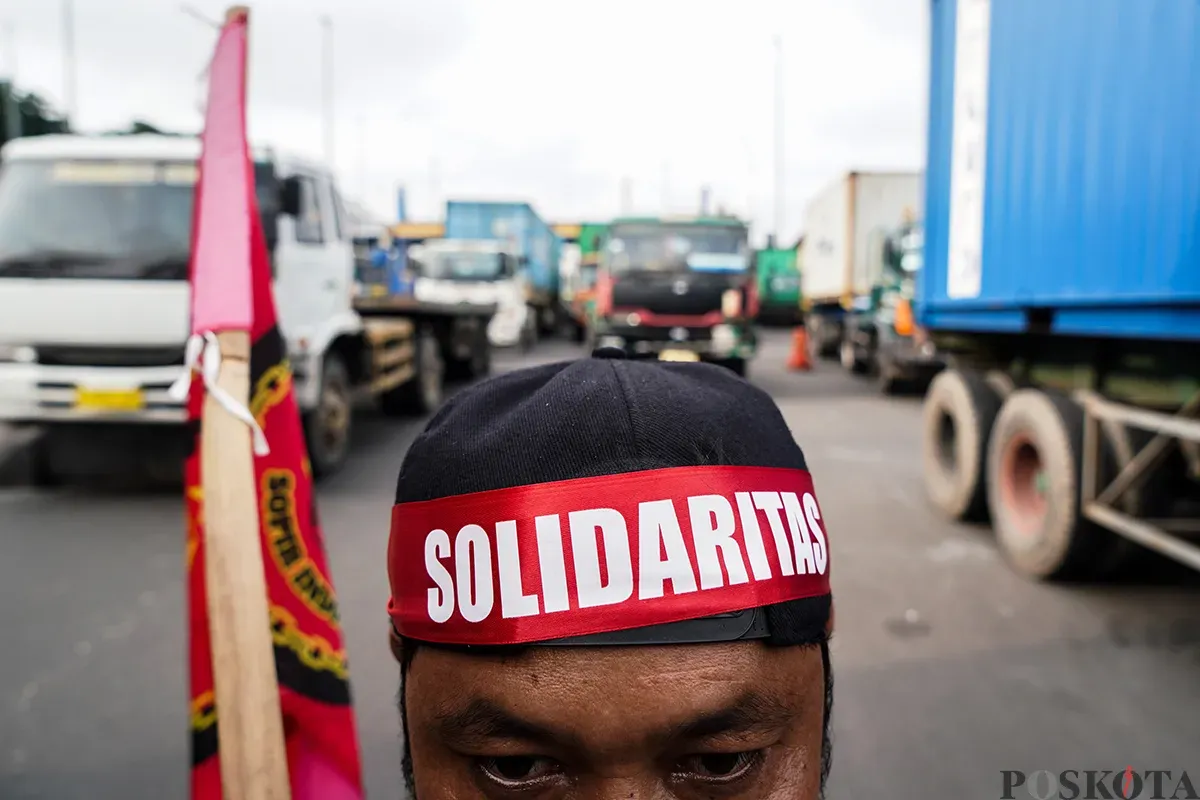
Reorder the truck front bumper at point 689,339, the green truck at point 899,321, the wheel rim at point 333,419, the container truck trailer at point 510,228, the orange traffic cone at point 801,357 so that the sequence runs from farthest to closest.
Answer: the container truck trailer at point 510,228 → the orange traffic cone at point 801,357 → the green truck at point 899,321 → the truck front bumper at point 689,339 → the wheel rim at point 333,419

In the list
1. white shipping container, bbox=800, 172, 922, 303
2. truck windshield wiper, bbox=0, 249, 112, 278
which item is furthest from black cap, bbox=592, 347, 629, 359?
white shipping container, bbox=800, 172, 922, 303

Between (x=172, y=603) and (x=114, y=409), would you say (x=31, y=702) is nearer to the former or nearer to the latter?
(x=172, y=603)

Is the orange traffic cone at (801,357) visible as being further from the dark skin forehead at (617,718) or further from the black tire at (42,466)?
the dark skin forehead at (617,718)

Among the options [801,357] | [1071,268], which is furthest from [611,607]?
[801,357]

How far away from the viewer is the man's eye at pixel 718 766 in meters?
1.11

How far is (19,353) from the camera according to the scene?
645 centimetres

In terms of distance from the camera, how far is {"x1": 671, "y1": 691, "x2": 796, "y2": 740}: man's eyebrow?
3.56 feet

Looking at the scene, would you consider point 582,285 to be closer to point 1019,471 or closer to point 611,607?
point 1019,471

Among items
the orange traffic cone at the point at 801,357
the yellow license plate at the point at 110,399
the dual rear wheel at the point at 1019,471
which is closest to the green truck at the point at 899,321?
the orange traffic cone at the point at 801,357

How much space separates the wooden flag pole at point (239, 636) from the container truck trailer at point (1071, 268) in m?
3.69

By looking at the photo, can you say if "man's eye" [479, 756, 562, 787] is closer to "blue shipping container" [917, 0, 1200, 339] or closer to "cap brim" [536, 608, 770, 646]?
"cap brim" [536, 608, 770, 646]

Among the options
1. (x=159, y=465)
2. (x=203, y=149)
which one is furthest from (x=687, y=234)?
(x=203, y=149)

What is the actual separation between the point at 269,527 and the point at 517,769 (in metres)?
0.95

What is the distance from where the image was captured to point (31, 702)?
3.54 meters
